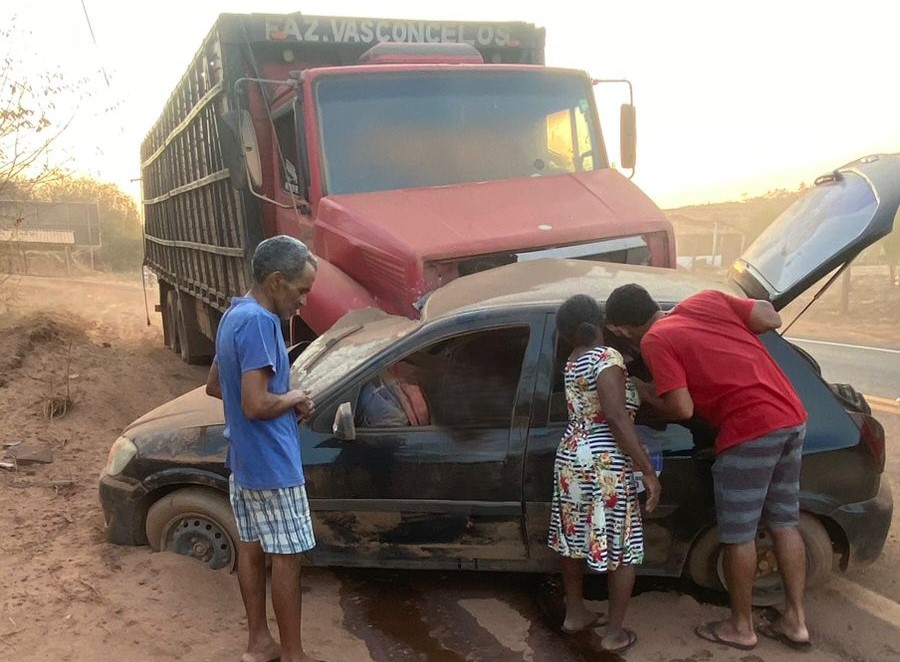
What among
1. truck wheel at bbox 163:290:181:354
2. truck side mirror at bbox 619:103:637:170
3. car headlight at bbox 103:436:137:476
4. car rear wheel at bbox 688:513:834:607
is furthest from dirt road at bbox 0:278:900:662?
truck wheel at bbox 163:290:181:354

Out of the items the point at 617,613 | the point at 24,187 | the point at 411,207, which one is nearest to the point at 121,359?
the point at 24,187

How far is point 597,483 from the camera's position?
2.89 meters

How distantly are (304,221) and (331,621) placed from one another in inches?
113

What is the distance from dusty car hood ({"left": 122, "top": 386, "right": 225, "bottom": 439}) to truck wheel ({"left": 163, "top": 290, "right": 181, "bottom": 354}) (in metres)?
7.35

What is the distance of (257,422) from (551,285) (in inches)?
61.8

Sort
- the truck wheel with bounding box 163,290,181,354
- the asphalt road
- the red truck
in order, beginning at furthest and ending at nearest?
the truck wheel with bounding box 163,290,181,354 < the asphalt road < the red truck

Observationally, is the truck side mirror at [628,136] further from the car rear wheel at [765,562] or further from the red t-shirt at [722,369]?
the car rear wheel at [765,562]

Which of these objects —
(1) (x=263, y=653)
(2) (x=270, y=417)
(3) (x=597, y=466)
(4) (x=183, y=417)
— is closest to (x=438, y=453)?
(3) (x=597, y=466)

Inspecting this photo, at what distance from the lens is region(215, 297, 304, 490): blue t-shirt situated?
101 inches

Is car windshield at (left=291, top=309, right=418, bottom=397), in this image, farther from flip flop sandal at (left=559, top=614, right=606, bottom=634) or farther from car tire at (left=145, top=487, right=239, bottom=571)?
flip flop sandal at (left=559, top=614, right=606, bottom=634)

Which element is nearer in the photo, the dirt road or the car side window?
the dirt road

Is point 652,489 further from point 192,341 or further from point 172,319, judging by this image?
point 172,319

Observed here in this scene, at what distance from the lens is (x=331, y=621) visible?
330 centimetres

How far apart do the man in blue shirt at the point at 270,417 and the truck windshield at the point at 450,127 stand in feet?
7.97
